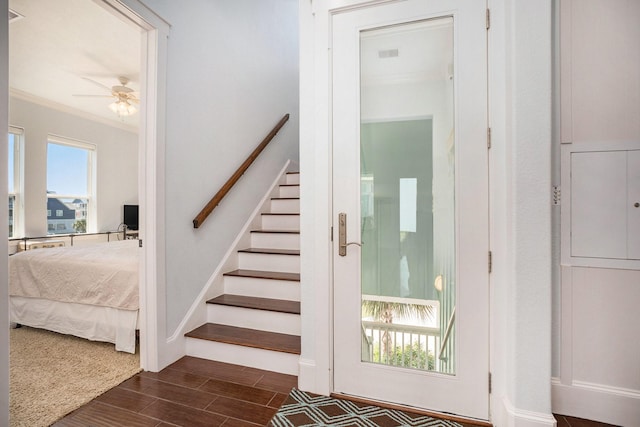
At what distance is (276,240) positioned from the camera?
3172mm

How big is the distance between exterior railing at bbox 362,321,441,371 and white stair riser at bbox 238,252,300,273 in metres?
1.09

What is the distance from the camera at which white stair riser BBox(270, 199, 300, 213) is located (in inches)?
146

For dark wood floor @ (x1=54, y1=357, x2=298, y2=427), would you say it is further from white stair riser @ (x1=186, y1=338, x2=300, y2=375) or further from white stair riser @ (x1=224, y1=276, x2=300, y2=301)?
white stair riser @ (x1=224, y1=276, x2=300, y2=301)

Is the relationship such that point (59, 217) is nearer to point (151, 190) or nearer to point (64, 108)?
point (64, 108)

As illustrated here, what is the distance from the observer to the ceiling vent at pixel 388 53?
1.80m

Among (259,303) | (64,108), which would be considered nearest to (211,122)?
(259,303)

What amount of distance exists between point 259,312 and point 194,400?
0.71 metres

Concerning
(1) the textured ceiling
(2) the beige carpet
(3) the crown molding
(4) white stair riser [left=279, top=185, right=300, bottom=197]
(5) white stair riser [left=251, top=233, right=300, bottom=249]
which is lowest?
(2) the beige carpet

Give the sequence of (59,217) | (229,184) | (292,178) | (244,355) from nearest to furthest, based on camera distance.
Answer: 1. (244,355)
2. (229,184)
3. (292,178)
4. (59,217)

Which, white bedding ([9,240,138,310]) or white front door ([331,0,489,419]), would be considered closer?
white front door ([331,0,489,419])

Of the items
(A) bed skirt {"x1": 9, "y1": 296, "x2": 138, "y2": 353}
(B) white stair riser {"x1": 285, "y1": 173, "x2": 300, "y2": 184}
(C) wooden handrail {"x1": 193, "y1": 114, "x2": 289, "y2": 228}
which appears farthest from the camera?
(B) white stair riser {"x1": 285, "y1": 173, "x2": 300, "y2": 184}

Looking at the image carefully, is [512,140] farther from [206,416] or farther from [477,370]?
[206,416]

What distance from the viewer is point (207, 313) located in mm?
2564

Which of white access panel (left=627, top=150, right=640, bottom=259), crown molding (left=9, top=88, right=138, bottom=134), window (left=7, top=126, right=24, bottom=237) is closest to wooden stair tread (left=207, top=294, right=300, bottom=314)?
white access panel (left=627, top=150, right=640, bottom=259)
